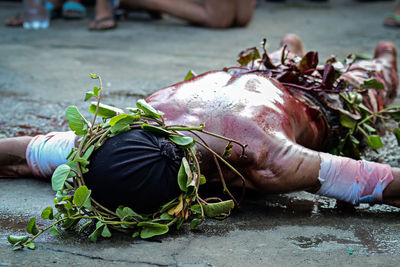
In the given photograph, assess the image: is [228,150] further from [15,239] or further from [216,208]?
[15,239]

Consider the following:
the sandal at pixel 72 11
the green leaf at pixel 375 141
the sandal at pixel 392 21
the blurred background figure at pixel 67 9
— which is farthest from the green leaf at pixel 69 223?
the sandal at pixel 392 21

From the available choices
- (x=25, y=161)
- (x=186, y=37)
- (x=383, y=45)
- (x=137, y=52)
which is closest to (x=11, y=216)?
(x=25, y=161)

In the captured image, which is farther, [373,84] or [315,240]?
[373,84]

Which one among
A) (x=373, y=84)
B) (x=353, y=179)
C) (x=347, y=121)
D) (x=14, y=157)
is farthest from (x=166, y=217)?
(x=373, y=84)

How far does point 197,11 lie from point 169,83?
7.19 ft

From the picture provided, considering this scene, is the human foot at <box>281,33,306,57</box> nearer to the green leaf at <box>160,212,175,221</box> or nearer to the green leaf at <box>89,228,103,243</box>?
the green leaf at <box>160,212,175,221</box>

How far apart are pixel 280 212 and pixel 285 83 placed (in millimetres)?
571

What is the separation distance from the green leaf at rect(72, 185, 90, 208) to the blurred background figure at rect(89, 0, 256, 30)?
12.9 feet

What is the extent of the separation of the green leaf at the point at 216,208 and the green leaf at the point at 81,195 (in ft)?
1.11

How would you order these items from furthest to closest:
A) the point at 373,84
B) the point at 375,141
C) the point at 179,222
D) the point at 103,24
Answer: the point at 103,24 → the point at 373,84 → the point at 375,141 → the point at 179,222

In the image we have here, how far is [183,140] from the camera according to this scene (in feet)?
4.90

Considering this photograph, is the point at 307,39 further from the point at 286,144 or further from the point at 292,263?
the point at 292,263

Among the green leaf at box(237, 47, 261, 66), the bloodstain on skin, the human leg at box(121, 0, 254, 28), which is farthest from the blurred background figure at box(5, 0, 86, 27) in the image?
the bloodstain on skin

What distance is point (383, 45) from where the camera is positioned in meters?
3.17
